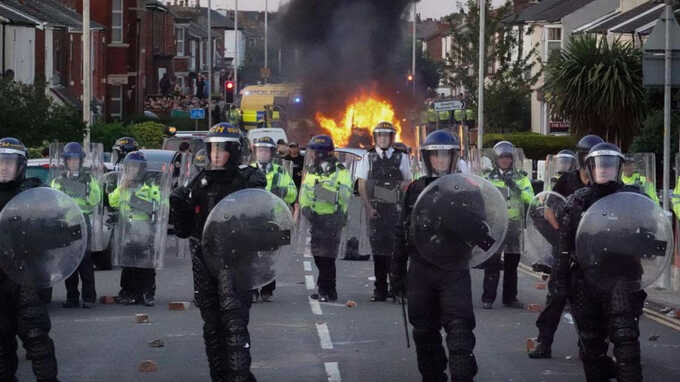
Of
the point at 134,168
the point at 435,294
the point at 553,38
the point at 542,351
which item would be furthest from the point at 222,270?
the point at 553,38

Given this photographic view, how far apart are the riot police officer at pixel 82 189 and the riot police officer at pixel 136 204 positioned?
298 millimetres

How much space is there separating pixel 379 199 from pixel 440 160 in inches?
224

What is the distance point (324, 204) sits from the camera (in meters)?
15.2

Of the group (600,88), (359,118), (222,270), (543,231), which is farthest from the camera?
(359,118)

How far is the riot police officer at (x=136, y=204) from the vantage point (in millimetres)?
14633

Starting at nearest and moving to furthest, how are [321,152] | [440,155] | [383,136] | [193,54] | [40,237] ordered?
1. [40,237]
2. [440,155]
3. [383,136]
4. [321,152]
5. [193,54]

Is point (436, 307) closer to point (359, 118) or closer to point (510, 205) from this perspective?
point (510, 205)

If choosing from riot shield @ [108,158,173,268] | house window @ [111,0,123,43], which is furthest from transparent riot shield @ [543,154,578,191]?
house window @ [111,0,123,43]

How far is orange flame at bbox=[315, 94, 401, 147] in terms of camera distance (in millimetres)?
50625

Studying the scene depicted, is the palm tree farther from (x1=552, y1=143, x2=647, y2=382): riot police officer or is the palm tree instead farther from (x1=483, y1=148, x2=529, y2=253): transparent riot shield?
(x1=552, y1=143, x2=647, y2=382): riot police officer

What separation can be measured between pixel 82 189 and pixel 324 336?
3.86 m

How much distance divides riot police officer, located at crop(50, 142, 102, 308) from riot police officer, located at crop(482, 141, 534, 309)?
4.11m

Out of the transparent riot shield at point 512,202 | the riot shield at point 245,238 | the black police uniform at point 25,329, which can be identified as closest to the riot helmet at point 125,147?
the transparent riot shield at point 512,202

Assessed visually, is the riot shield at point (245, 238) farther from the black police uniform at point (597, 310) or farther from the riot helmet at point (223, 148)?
the black police uniform at point (597, 310)
